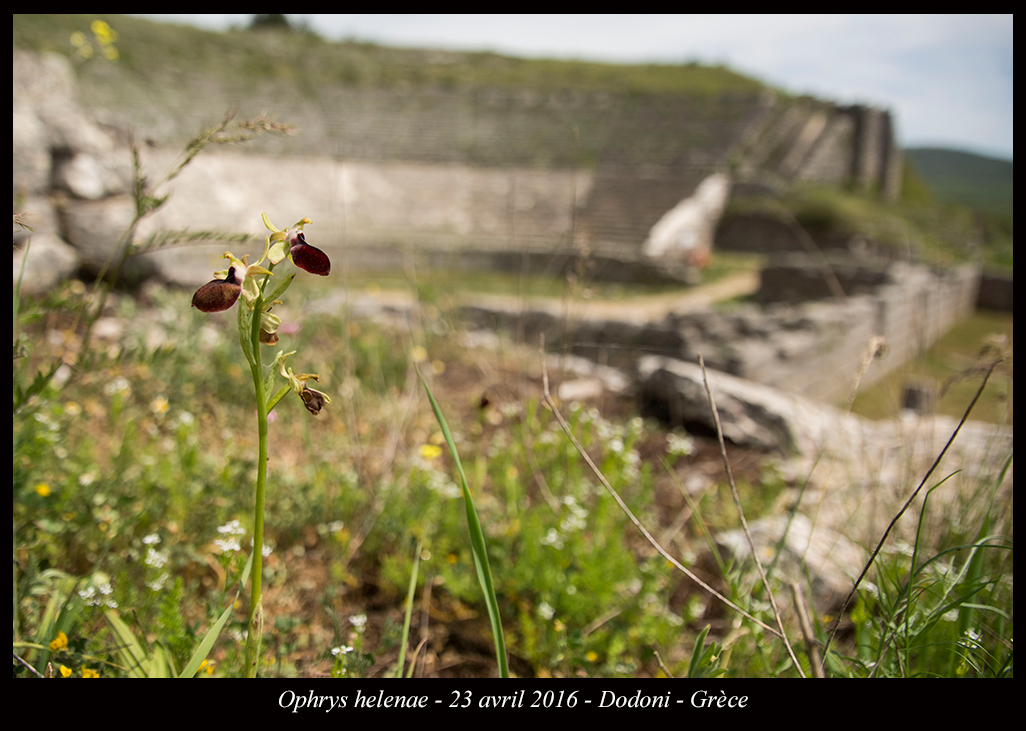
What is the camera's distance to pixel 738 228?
18141 mm

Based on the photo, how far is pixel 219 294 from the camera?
2.57 ft

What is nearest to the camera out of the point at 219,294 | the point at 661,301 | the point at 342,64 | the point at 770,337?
the point at 219,294

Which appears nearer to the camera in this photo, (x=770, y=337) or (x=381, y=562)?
(x=381, y=562)

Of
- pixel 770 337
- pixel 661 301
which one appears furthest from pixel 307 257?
pixel 661 301

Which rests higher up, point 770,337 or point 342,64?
point 342,64

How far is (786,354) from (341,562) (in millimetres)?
4583

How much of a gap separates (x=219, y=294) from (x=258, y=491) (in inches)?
11.1

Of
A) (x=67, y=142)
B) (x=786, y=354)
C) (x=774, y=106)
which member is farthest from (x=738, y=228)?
(x=67, y=142)

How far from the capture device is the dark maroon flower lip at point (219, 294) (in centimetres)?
77

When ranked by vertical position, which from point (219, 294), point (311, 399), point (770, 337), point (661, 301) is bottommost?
point (661, 301)

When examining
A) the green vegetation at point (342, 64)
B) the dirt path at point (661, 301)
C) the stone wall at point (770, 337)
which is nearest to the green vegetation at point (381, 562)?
the stone wall at point (770, 337)

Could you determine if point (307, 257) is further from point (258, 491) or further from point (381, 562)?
point (381, 562)

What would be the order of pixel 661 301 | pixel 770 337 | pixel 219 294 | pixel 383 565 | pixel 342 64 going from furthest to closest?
pixel 342 64 → pixel 661 301 → pixel 770 337 → pixel 383 565 → pixel 219 294

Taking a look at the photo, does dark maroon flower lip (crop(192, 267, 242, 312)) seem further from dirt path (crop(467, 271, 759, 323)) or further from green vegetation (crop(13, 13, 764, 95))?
green vegetation (crop(13, 13, 764, 95))
